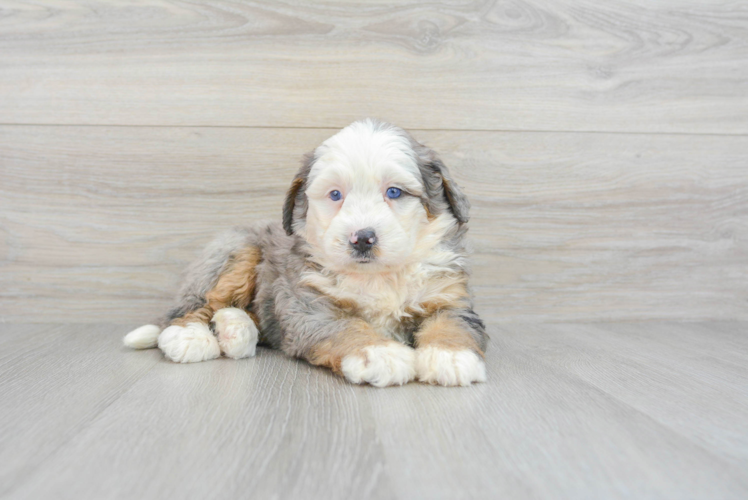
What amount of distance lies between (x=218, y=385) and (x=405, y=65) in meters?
1.81

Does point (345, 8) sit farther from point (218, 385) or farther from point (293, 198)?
point (218, 385)

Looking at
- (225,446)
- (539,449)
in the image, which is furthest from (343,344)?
(539,449)

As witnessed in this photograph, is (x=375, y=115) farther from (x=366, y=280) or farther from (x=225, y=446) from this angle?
(x=225, y=446)

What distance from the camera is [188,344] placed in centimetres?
205

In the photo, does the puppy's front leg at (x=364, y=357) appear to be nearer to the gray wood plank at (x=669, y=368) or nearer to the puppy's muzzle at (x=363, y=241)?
the puppy's muzzle at (x=363, y=241)

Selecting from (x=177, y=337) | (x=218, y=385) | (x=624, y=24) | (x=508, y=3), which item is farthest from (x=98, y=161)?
(x=624, y=24)

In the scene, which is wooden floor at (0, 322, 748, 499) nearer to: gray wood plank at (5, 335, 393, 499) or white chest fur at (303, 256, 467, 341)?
gray wood plank at (5, 335, 393, 499)

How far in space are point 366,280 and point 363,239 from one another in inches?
9.3

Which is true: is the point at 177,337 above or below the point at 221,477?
below

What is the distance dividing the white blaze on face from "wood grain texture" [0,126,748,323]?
0.87 meters

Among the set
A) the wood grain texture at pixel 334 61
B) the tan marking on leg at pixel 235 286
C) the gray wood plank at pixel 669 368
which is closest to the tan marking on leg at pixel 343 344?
the tan marking on leg at pixel 235 286

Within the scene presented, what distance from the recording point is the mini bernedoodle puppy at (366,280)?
5.85ft

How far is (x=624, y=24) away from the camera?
9.46 ft

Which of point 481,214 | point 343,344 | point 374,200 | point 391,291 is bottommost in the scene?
point 343,344
